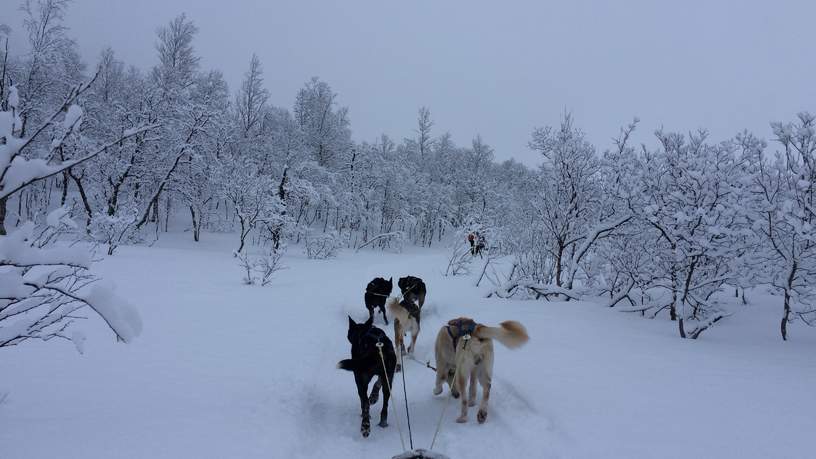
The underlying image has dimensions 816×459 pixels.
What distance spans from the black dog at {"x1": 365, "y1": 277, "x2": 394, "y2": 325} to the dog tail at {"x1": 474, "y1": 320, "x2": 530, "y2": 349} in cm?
420

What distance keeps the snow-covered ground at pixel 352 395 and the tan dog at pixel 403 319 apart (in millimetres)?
372

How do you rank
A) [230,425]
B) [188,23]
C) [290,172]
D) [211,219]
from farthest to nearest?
[211,219] → [290,172] → [188,23] → [230,425]

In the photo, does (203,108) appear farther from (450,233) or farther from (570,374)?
(450,233)

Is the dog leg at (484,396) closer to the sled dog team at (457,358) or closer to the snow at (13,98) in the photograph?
the sled dog team at (457,358)

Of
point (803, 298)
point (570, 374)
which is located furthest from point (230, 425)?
point (803, 298)

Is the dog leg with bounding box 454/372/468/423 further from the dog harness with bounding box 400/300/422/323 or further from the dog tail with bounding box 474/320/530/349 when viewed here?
the dog harness with bounding box 400/300/422/323

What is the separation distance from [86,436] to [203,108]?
73.1ft

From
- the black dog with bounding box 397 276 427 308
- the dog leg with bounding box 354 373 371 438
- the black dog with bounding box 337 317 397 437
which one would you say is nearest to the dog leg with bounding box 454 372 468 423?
the black dog with bounding box 337 317 397 437

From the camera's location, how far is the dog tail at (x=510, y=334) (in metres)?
4.03

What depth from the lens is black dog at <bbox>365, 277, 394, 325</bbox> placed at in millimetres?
8090

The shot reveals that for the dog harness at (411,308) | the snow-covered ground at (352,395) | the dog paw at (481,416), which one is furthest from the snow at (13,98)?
the dog harness at (411,308)

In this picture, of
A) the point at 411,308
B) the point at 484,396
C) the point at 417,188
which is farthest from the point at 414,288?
the point at 417,188

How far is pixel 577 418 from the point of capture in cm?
383

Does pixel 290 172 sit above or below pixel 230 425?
above
